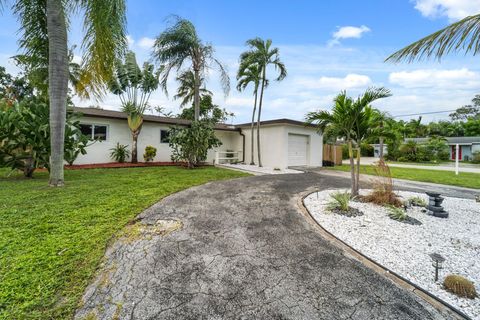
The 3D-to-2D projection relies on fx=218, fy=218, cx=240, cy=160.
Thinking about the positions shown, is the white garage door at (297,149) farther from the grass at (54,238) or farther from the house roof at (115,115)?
the grass at (54,238)

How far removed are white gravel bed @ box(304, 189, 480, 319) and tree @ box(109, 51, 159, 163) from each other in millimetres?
10738

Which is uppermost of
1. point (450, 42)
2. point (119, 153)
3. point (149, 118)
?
point (149, 118)

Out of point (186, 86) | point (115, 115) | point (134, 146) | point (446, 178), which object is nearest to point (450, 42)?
point (446, 178)

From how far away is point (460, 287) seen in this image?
234 centimetres

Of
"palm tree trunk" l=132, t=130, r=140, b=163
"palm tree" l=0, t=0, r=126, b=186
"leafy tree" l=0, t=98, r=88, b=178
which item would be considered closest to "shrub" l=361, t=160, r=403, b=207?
"palm tree" l=0, t=0, r=126, b=186

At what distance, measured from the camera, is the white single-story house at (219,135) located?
11709 mm

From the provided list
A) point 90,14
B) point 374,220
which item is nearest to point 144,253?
point 374,220

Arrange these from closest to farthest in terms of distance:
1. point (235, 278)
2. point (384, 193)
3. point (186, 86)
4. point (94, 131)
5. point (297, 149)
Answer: point (235, 278)
point (384, 193)
point (94, 131)
point (186, 86)
point (297, 149)

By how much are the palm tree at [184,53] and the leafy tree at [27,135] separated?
578 centimetres

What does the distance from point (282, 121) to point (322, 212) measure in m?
8.26

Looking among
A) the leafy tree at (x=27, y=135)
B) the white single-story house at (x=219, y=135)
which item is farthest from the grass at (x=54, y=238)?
the white single-story house at (x=219, y=135)

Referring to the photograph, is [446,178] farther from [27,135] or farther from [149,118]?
[27,135]

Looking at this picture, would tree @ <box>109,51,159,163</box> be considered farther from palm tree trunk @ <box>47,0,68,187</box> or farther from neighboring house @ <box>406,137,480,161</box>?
neighboring house @ <box>406,137,480,161</box>

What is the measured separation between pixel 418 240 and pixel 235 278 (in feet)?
10.7
